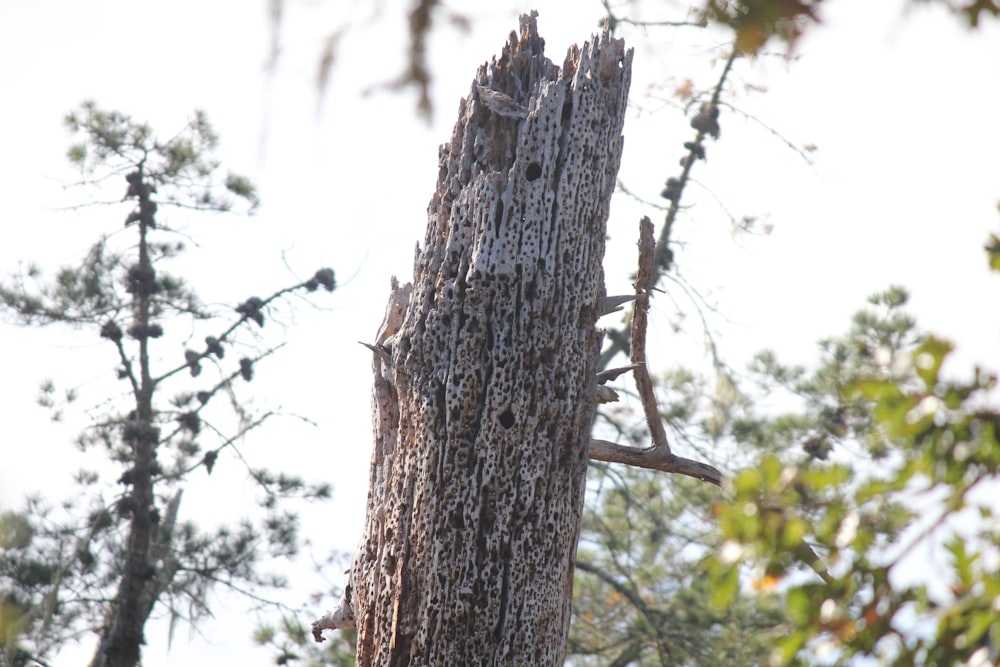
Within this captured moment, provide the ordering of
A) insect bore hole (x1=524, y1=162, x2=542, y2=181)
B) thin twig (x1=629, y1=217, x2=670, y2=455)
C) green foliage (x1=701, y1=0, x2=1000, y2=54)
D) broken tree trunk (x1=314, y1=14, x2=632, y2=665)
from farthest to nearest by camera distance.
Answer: thin twig (x1=629, y1=217, x2=670, y2=455), insect bore hole (x1=524, y1=162, x2=542, y2=181), broken tree trunk (x1=314, y1=14, x2=632, y2=665), green foliage (x1=701, y1=0, x2=1000, y2=54)

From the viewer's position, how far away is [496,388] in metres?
3.53

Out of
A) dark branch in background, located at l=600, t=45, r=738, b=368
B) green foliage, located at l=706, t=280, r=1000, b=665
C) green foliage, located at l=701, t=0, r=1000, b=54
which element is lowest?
green foliage, located at l=706, t=280, r=1000, b=665

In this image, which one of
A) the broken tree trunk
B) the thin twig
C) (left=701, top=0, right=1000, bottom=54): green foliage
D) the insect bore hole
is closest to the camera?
(left=701, top=0, right=1000, bottom=54): green foliage

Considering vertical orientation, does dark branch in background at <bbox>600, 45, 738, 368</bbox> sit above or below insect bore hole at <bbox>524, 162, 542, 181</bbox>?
above

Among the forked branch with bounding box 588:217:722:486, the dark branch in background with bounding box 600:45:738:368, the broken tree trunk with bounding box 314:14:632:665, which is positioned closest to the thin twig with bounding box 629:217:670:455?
the forked branch with bounding box 588:217:722:486

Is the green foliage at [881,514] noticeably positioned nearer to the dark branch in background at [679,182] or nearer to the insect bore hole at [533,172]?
the insect bore hole at [533,172]

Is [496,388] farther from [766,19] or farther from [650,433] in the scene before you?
[766,19]

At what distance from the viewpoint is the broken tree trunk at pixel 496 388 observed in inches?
136

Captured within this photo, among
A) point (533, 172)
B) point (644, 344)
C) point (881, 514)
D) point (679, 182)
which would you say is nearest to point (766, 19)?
point (881, 514)

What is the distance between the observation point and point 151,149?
26.1 feet

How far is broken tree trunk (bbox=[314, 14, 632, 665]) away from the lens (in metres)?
3.45

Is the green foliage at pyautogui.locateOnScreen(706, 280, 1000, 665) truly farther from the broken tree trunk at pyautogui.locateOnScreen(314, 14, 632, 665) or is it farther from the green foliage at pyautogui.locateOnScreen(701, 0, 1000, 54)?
the broken tree trunk at pyautogui.locateOnScreen(314, 14, 632, 665)

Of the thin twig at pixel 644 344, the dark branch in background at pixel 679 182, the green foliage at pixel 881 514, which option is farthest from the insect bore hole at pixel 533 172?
the dark branch in background at pixel 679 182

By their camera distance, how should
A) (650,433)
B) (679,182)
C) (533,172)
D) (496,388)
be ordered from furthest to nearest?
(679,182)
(650,433)
(533,172)
(496,388)
